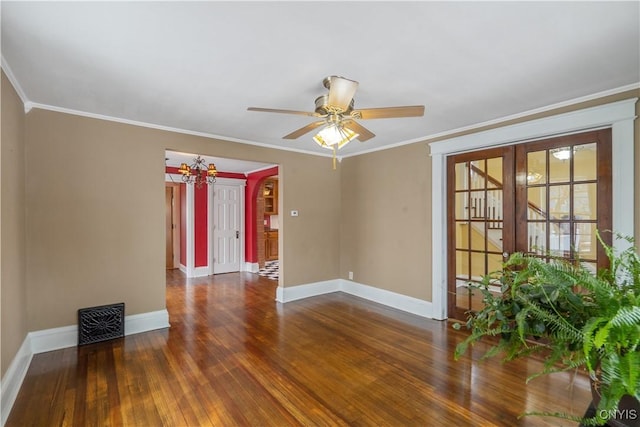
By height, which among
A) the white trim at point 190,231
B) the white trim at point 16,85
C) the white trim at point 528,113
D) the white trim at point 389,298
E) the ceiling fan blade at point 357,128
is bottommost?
the white trim at point 389,298

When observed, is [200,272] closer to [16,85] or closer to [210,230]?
[210,230]

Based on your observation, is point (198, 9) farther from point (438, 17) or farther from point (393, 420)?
point (393, 420)

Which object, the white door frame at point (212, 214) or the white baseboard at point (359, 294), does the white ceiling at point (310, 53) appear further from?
the white door frame at point (212, 214)

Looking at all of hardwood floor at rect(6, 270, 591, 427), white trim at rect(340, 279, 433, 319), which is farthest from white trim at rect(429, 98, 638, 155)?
hardwood floor at rect(6, 270, 591, 427)

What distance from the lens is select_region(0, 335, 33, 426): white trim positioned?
1.97 meters

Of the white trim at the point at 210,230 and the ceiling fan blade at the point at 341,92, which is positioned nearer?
the ceiling fan blade at the point at 341,92

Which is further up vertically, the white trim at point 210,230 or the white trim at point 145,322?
the white trim at point 210,230

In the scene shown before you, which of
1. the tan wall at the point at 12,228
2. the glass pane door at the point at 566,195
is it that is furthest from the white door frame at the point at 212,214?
the glass pane door at the point at 566,195

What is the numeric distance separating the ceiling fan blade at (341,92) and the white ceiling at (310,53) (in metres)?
0.17

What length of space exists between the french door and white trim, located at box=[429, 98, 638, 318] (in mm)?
88

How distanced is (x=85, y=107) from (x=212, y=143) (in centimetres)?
131

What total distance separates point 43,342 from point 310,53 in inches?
140

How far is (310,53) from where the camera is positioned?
6.27ft

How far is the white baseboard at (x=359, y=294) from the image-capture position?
402 cm
